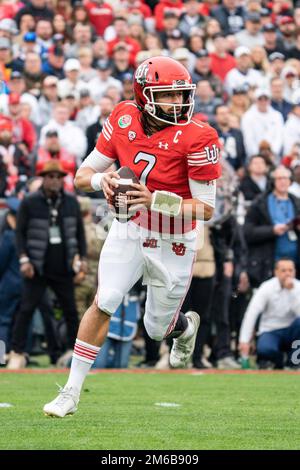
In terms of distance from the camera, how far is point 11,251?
11.6 meters

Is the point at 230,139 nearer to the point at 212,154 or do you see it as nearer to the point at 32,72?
the point at 32,72

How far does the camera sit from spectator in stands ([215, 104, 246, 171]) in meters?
13.4

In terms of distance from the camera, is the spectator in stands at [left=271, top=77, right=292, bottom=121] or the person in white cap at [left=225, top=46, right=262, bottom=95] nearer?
the spectator in stands at [left=271, top=77, right=292, bottom=121]

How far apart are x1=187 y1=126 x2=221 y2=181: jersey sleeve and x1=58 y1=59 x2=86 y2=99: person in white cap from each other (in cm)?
763

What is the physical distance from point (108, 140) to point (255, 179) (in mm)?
6098

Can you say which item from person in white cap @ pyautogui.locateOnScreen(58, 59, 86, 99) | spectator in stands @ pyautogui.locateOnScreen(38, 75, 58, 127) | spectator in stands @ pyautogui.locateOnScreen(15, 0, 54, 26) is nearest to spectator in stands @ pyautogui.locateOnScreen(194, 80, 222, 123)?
person in white cap @ pyautogui.locateOnScreen(58, 59, 86, 99)

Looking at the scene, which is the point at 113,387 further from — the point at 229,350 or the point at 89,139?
the point at 89,139

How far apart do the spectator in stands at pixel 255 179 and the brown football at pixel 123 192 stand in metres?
6.23

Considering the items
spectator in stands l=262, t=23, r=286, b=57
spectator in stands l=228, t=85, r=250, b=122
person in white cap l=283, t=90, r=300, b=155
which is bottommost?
person in white cap l=283, t=90, r=300, b=155

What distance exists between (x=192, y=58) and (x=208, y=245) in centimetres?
488

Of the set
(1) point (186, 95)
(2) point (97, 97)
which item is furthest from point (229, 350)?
(1) point (186, 95)

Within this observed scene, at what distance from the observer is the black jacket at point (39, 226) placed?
36.2ft

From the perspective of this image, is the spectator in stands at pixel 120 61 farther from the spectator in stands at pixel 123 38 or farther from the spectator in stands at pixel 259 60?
the spectator in stands at pixel 259 60

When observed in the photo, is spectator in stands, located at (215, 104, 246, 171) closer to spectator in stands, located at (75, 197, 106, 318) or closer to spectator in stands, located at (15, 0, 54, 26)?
spectator in stands, located at (75, 197, 106, 318)
